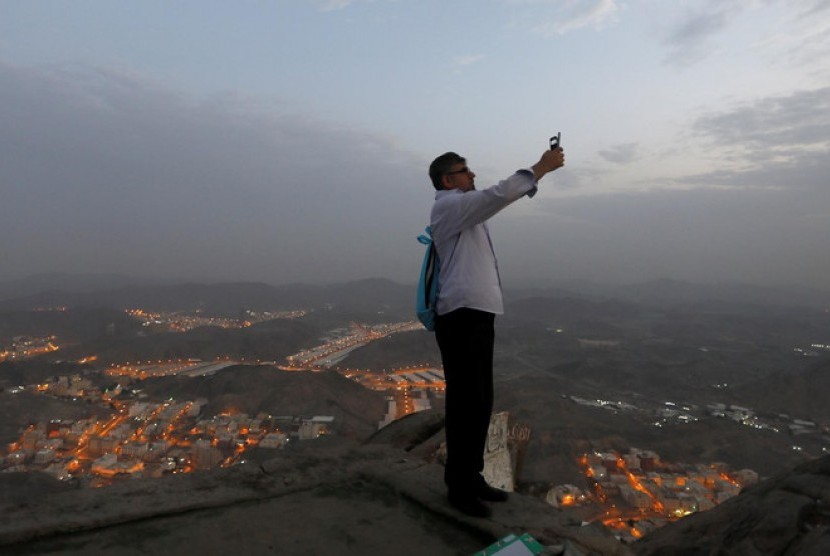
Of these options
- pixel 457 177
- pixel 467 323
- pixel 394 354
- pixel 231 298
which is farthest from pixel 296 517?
pixel 231 298

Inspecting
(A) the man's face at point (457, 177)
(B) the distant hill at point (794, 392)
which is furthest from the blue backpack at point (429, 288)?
(B) the distant hill at point (794, 392)

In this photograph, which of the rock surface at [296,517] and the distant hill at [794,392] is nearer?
the rock surface at [296,517]

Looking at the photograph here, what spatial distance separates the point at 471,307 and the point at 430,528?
1212 millimetres

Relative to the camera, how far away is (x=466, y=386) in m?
2.80

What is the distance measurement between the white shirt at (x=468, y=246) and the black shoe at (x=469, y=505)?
3.48ft

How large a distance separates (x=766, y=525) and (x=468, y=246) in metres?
4.07

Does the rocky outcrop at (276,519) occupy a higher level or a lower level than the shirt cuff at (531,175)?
lower

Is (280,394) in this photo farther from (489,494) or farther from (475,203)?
(475,203)

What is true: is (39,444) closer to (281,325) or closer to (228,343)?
(228,343)

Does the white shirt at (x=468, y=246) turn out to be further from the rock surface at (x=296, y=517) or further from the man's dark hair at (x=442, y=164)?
the rock surface at (x=296, y=517)

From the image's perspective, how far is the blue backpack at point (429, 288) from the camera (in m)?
2.90

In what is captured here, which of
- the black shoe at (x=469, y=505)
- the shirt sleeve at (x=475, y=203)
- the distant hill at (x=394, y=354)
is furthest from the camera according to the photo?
the distant hill at (x=394, y=354)

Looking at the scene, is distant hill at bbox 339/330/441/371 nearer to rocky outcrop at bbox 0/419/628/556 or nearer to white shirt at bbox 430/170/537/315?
rocky outcrop at bbox 0/419/628/556

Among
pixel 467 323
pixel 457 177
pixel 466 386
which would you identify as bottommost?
pixel 466 386
